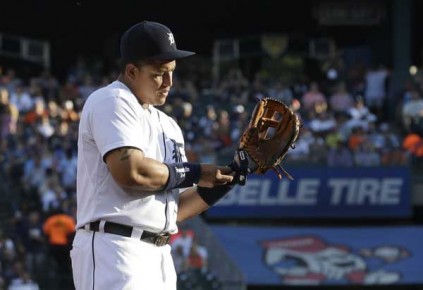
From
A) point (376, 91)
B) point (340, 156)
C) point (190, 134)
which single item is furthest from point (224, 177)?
point (376, 91)

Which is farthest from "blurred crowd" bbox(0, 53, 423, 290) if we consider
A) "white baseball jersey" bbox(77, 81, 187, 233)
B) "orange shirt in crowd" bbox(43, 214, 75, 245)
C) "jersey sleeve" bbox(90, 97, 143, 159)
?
"jersey sleeve" bbox(90, 97, 143, 159)

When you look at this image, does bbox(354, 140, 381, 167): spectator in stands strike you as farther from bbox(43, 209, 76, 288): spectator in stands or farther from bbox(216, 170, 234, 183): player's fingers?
bbox(216, 170, 234, 183): player's fingers

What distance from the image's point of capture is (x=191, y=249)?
43.8 feet

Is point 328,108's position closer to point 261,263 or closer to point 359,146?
point 359,146

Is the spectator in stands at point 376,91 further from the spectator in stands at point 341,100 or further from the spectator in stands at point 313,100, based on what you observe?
the spectator in stands at point 313,100

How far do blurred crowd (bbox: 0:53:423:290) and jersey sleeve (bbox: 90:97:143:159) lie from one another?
861 cm

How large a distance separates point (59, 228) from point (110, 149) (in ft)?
32.7

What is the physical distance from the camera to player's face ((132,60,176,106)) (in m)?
4.29

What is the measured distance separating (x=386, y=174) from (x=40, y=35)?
30.4 ft

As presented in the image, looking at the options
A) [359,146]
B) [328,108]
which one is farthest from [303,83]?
[359,146]

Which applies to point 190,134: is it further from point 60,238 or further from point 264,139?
point 264,139

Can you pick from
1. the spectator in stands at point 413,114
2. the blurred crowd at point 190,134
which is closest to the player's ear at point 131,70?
the blurred crowd at point 190,134

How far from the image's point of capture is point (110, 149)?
4.12 metres

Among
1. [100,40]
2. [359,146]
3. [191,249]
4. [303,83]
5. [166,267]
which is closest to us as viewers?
[166,267]
